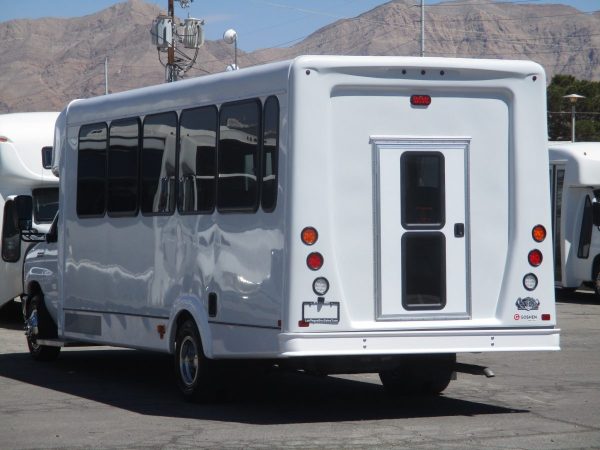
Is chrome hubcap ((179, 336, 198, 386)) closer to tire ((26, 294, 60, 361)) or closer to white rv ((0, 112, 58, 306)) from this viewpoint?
tire ((26, 294, 60, 361))

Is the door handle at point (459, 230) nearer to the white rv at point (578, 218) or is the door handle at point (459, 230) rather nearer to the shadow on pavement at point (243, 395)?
the shadow on pavement at point (243, 395)

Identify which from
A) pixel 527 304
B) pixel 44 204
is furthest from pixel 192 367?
pixel 44 204

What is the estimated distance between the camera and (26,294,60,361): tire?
15.7 metres

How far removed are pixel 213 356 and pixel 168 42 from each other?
106 ft

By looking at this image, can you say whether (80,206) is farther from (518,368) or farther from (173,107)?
(518,368)

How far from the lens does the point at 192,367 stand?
12.3 metres

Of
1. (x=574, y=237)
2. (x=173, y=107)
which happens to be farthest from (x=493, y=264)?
(x=574, y=237)

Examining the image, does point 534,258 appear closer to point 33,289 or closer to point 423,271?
point 423,271

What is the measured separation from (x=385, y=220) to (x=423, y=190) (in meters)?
0.42

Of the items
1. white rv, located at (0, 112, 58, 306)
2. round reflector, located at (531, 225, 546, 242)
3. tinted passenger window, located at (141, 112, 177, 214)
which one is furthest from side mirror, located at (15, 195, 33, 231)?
round reflector, located at (531, 225, 546, 242)

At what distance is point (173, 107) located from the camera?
12.8 metres

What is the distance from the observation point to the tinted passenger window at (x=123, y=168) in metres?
13.5

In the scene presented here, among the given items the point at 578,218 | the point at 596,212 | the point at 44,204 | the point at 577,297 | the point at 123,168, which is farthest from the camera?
the point at 577,297

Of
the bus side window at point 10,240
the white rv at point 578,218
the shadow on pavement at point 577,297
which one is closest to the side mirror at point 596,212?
the white rv at point 578,218
